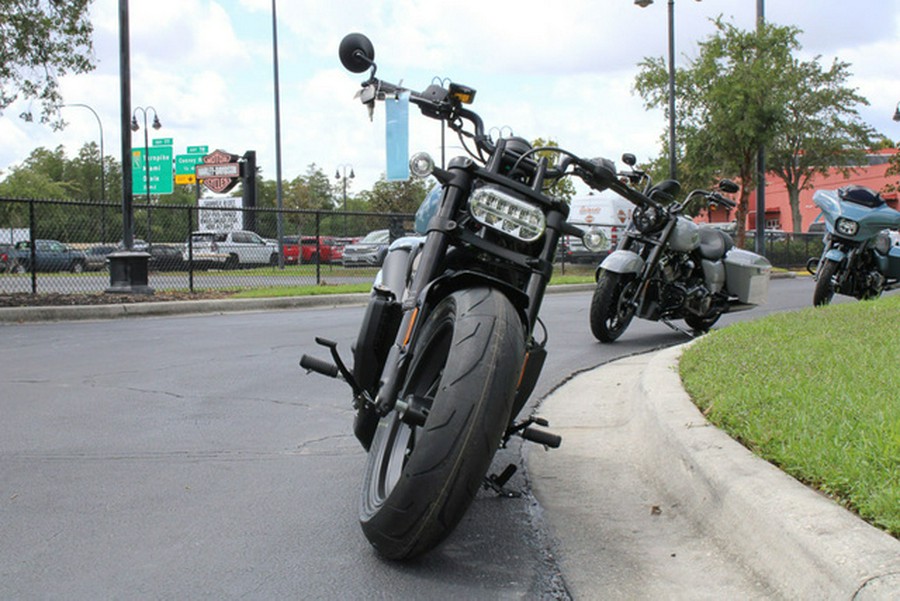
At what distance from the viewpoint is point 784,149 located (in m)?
40.0

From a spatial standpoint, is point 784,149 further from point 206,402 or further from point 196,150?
point 206,402

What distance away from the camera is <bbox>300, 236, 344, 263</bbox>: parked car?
17609 mm

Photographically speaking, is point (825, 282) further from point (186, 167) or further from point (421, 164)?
point (186, 167)

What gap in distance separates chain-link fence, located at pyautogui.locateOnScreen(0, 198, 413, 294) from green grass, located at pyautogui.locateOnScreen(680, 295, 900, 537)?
10899 millimetres

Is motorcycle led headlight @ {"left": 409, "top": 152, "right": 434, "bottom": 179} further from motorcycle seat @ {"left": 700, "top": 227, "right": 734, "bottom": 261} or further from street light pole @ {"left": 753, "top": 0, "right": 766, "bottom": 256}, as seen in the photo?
street light pole @ {"left": 753, "top": 0, "right": 766, "bottom": 256}

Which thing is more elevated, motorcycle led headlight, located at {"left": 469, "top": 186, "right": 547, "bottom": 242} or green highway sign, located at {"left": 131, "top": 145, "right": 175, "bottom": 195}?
green highway sign, located at {"left": 131, "top": 145, "right": 175, "bottom": 195}

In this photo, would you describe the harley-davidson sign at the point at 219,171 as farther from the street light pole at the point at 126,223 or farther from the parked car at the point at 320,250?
the street light pole at the point at 126,223

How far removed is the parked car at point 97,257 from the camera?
46.9ft

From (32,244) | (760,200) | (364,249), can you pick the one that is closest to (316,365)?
(32,244)

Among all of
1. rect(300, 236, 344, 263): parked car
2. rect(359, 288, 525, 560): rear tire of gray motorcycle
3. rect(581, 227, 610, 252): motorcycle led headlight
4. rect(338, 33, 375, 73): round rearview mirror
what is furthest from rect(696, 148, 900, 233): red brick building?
rect(359, 288, 525, 560): rear tire of gray motorcycle

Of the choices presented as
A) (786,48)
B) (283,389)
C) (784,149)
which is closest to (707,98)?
(786,48)

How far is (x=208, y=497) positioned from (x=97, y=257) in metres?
12.3

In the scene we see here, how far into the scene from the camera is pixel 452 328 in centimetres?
285

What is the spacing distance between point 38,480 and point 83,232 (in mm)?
11850
